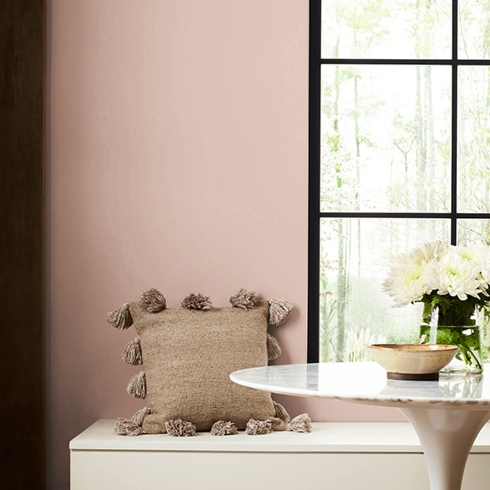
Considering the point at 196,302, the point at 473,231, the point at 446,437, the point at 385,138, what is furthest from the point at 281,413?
the point at 385,138

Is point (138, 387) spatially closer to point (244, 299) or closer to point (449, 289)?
point (244, 299)

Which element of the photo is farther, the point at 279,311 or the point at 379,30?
the point at 379,30

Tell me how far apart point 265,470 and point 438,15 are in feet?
6.31

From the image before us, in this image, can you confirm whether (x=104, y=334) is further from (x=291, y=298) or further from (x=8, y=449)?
(x=291, y=298)

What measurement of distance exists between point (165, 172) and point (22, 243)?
0.61 m

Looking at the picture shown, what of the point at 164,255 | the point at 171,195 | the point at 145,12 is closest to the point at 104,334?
the point at 164,255

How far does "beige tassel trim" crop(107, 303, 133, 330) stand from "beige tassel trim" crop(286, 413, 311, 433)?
0.72 metres

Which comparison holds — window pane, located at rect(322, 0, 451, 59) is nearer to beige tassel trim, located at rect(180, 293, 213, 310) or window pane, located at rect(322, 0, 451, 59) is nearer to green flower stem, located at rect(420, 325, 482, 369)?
beige tassel trim, located at rect(180, 293, 213, 310)

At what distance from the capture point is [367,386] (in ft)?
5.92

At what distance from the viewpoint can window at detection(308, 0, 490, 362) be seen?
313cm

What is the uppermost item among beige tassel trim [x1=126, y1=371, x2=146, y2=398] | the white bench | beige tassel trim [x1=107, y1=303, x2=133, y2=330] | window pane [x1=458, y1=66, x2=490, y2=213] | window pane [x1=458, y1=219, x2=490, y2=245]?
window pane [x1=458, y1=66, x2=490, y2=213]

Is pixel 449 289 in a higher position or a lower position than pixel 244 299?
higher

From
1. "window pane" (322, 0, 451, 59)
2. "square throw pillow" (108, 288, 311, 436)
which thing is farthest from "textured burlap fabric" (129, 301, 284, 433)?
"window pane" (322, 0, 451, 59)

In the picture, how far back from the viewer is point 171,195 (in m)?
3.07
